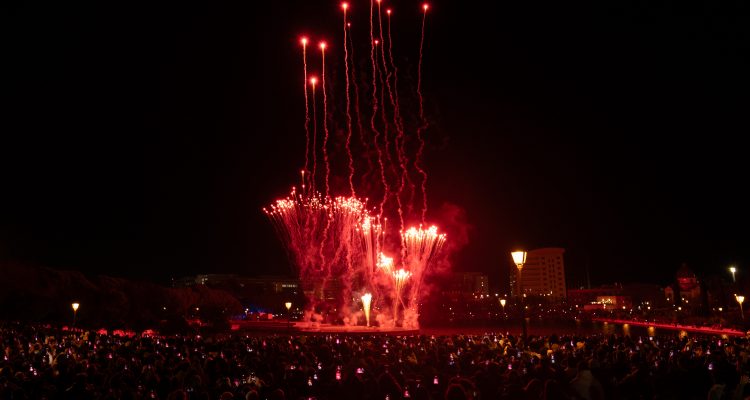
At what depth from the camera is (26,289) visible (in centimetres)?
3212

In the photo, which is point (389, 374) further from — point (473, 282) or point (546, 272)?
point (546, 272)

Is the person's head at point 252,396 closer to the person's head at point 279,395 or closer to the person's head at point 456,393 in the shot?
the person's head at point 279,395

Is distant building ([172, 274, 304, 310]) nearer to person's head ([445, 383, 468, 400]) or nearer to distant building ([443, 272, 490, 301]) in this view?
distant building ([443, 272, 490, 301])

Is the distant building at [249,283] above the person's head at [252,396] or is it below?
above

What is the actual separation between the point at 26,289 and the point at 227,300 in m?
25.0

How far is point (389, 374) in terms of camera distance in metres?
7.62

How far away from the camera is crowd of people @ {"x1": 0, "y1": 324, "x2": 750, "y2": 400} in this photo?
24.8 ft

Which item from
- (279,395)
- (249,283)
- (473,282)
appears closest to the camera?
(279,395)

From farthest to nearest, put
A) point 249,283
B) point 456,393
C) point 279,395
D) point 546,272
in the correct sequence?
point 546,272, point 249,283, point 279,395, point 456,393

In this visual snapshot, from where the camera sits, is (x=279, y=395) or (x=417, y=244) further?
(x=417, y=244)

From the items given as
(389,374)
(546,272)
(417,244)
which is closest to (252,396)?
(389,374)

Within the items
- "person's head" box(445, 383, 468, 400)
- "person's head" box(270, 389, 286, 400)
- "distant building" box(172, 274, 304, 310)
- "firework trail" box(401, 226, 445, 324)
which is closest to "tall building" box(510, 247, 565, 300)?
"distant building" box(172, 274, 304, 310)

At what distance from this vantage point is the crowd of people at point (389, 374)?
755 centimetres

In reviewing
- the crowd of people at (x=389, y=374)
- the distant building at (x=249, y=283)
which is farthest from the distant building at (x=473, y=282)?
the crowd of people at (x=389, y=374)
